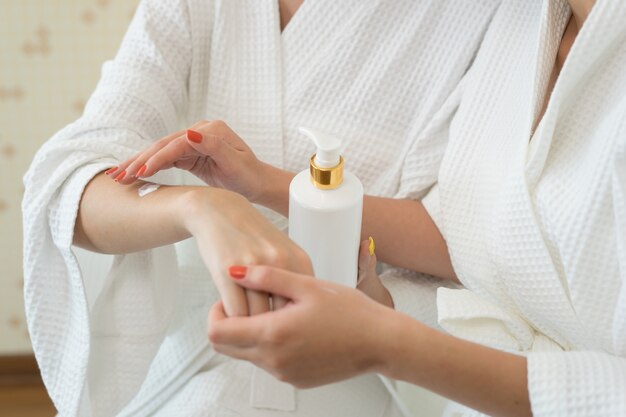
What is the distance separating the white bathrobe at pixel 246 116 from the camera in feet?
3.46

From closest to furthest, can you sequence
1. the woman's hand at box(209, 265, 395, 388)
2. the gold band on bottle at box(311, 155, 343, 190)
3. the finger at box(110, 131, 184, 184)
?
the woman's hand at box(209, 265, 395, 388) → the gold band on bottle at box(311, 155, 343, 190) → the finger at box(110, 131, 184, 184)

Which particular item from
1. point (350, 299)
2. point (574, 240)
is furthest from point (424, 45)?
point (350, 299)

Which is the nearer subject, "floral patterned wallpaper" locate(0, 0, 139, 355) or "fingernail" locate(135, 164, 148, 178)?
"fingernail" locate(135, 164, 148, 178)

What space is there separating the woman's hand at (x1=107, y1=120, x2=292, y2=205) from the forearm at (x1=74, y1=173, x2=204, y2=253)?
24mm

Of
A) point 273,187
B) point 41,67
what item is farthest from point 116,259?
point 41,67

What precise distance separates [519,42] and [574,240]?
1.04ft

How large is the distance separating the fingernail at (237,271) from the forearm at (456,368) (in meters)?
0.15

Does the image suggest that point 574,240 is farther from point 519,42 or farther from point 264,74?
point 264,74

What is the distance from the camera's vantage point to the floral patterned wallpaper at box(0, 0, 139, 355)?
1.56 meters

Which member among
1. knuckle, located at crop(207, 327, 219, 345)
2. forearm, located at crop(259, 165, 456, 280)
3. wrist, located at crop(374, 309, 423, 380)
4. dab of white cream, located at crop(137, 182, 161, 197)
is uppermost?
wrist, located at crop(374, 309, 423, 380)

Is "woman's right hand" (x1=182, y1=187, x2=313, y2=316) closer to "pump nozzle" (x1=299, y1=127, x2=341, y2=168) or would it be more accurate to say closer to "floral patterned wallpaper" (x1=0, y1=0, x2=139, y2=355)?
"pump nozzle" (x1=299, y1=127, x2=341, y2=168)

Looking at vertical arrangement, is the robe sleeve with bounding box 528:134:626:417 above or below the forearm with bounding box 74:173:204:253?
above

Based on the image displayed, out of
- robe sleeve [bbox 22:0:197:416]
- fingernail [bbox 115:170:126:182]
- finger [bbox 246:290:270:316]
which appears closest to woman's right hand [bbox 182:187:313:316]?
finger [bbox 246:290:270:316]

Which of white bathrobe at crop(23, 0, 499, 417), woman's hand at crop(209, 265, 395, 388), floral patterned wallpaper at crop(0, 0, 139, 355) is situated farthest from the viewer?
floral patterned wallpaper at crop(0, 0, 139, 355)
